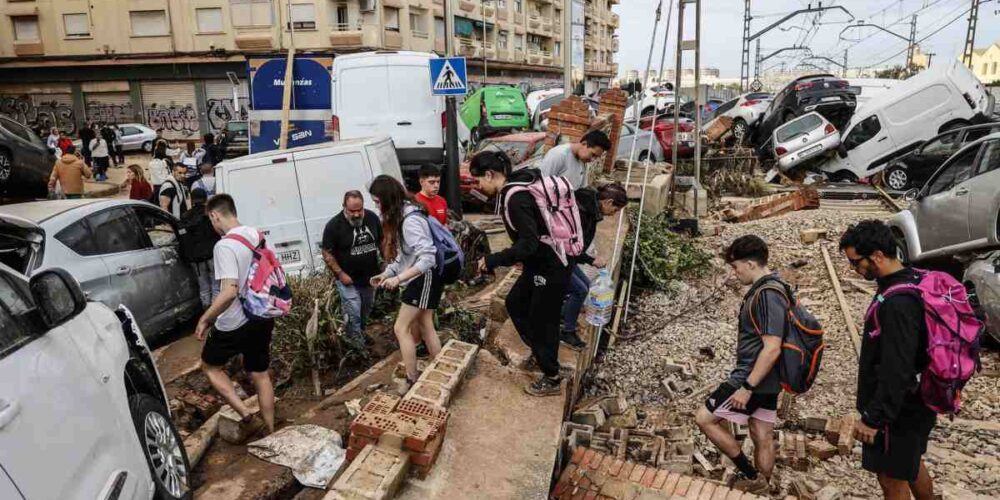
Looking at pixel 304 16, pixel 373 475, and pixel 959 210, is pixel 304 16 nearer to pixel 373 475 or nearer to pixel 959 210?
pixel 959 210

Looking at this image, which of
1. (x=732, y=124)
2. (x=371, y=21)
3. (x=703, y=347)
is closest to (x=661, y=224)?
(x=703, y=347)

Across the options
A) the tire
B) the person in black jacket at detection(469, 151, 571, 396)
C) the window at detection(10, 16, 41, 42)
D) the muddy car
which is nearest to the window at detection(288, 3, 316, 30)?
the window at detection(10, 16, 41, 42)

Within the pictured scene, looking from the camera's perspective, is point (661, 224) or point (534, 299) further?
point (661, 224)

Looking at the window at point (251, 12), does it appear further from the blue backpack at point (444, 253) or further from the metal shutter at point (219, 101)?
the blue backpack at point (444, 253)

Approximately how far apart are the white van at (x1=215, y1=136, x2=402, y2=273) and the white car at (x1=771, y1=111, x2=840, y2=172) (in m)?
12.7

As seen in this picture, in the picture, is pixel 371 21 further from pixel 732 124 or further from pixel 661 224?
pixel 661 224

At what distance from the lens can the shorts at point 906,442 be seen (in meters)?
3.29

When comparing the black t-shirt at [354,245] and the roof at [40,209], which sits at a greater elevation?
the roof at [40,209]

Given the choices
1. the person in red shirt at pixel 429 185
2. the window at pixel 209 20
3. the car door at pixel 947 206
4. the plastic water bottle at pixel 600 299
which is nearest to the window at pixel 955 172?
the car door at pixel 947 206

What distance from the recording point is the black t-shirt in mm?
5547

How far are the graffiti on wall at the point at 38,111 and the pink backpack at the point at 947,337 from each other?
1547 inches

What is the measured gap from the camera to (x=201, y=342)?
654 centimetres

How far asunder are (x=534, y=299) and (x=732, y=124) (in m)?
19.4

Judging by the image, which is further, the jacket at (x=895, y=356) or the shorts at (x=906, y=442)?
the shorts at (x=906, y=442)
